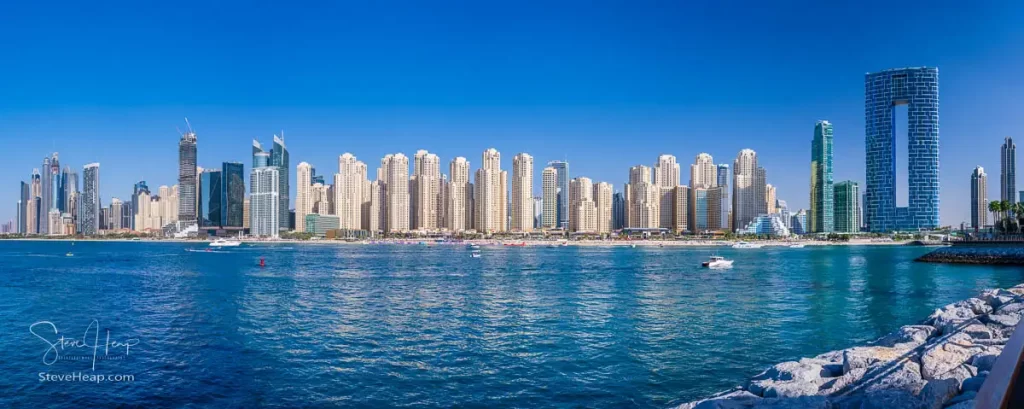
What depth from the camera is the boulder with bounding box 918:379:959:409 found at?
7.94 metres

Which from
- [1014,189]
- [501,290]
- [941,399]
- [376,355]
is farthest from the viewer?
[1014,189]

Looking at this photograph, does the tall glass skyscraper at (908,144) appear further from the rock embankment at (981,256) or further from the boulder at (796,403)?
the boulder at (796,403)

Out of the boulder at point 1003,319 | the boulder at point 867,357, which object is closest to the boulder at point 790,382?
the boulder at point 867,357

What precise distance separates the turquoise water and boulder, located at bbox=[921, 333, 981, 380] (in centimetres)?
499

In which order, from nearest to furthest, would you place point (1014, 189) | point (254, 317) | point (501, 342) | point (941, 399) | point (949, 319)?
1. point (941, 399)
2. point (949, 319)
3. point (501, 342)
4. point (254, 317)
5. point (1014, 189)

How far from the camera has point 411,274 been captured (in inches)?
2149

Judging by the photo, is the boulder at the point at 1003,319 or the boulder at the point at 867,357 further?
the boulder at the point at 1003,319

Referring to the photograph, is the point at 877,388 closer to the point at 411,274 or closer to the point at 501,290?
the point at 501,290

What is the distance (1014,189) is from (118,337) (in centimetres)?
24445

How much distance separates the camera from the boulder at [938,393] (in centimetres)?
794

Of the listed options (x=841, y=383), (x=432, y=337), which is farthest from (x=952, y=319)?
(x=432, y=337)

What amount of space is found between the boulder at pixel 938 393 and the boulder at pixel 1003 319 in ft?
32.8

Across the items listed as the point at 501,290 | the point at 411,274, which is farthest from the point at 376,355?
the point at 411,274

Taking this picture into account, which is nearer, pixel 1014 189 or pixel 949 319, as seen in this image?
pixel 949 319
